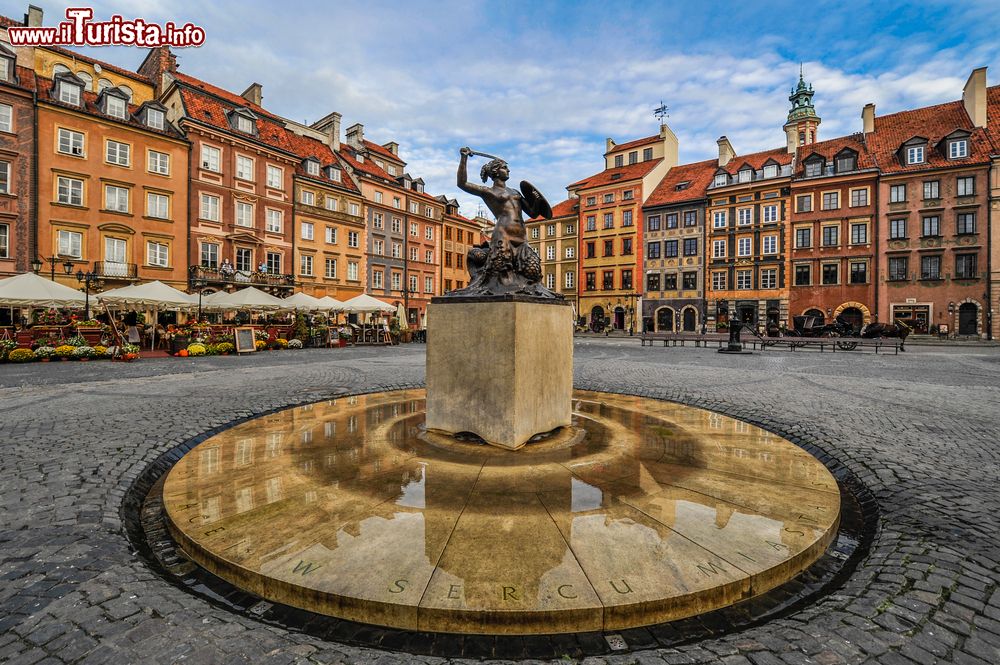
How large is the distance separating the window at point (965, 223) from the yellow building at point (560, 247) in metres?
30.9

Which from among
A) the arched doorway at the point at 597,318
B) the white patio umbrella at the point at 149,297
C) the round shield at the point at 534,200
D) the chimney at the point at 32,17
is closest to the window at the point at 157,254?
the white patio umbrella at the point at 149,297

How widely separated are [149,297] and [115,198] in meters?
12.6

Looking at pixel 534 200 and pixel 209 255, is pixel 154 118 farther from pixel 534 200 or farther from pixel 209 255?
pixel 534 200

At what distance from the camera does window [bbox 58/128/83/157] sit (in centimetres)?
2487

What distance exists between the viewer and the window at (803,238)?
38.1 meters

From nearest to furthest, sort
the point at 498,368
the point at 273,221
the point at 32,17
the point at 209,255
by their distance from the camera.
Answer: the point at 498,368 < the point at 32,17 < the point at 209,255 < the point at 273,221

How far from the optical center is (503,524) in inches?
124

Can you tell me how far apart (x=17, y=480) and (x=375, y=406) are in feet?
12.9

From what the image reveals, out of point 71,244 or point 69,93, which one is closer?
point 71,244

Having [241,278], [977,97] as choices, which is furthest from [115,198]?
[977,97]

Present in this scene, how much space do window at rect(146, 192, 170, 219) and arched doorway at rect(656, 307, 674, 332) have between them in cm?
4124

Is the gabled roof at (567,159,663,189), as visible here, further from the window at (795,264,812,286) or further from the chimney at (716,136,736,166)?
the window at (795,264,812,286)

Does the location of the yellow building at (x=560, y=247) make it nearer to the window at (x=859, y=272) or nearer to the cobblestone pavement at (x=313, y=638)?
the window at (x=859, y=272)

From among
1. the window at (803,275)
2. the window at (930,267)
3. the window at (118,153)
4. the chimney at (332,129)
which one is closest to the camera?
the window at (118,153)
